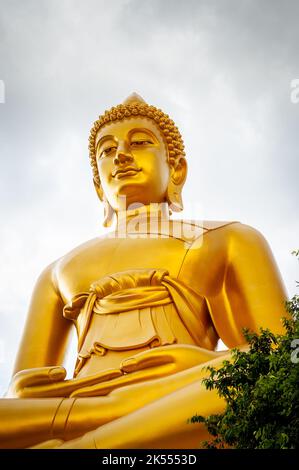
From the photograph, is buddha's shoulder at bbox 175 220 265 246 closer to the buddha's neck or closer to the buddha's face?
the buddha's neck

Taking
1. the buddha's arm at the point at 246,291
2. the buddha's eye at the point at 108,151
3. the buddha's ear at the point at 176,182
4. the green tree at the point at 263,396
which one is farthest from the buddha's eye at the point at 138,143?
the green tree at the point at 263,396

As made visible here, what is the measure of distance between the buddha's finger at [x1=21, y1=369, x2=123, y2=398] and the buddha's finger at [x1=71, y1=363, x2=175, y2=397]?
0.06m

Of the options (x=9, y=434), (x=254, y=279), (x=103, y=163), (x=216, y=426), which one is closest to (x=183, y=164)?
(x=103, y=163)

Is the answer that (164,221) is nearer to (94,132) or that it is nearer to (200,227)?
(200,227)

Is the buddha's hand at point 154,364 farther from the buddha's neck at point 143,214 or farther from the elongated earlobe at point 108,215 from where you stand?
the elongated earlobe at point 108,215

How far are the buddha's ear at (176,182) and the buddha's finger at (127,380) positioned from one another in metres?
2.45

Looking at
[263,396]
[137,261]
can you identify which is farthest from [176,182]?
[263,396]

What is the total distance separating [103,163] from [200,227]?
4.37 feet

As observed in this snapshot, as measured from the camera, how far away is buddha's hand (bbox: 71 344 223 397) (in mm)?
5566

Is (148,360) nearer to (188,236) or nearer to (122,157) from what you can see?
(188,236)

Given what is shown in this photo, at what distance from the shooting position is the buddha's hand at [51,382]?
5.69m

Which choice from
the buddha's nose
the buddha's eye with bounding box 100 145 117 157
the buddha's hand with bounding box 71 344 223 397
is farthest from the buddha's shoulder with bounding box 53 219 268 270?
the buddha's hand with bounding box 71 344 223 397

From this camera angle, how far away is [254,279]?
6473mm

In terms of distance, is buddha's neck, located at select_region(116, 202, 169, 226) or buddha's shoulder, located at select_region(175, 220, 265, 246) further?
buddha's neck, located at select_region(116, 202, 169, 226)
